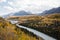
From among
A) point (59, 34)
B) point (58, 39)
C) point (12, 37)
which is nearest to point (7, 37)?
point (12, 37)

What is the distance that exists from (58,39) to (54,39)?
981mm

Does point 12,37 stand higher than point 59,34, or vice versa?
point 12,37

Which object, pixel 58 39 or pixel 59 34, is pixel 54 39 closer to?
pixel 58 39

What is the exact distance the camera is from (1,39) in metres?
22.0

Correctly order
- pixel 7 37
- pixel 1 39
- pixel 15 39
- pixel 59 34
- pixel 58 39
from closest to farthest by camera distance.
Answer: pixel 1 39, pixel 7 37, pixel 15 39, pixel 58 39, pixel 59 34

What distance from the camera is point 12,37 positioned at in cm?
2555

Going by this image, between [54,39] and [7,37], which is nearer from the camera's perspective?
[7,37]

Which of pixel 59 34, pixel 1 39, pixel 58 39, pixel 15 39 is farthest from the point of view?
pixel 59 34

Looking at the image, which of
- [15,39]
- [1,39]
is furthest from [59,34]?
[1,39]

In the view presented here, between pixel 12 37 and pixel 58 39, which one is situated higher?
pixel 12 37

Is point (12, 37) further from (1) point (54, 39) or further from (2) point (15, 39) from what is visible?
(1) point (54, 39)

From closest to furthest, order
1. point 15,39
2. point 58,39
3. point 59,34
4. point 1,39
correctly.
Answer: point 1,39 < point 15,39 < point 58,39 < point 59,34

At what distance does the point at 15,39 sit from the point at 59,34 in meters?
27.1

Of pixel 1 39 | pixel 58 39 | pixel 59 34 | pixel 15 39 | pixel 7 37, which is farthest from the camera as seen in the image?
pixel 59 34
